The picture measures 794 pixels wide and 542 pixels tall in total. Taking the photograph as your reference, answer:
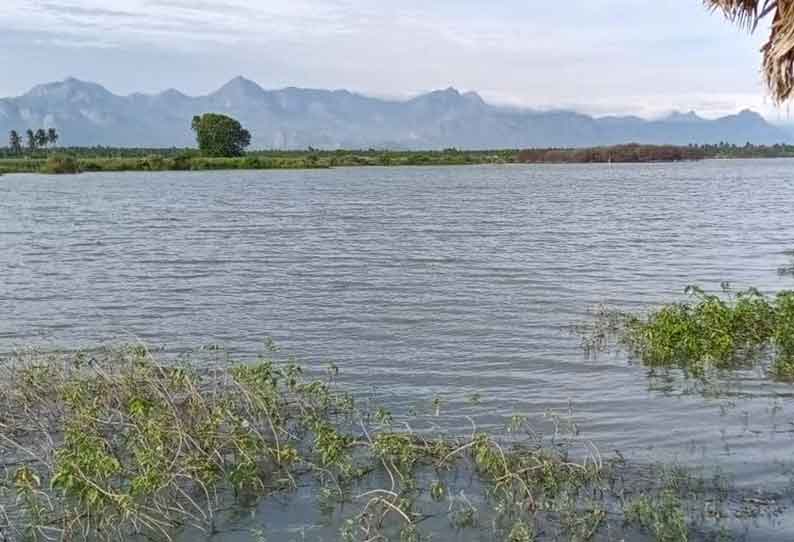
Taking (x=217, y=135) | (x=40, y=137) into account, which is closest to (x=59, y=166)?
(x=217, y=135)

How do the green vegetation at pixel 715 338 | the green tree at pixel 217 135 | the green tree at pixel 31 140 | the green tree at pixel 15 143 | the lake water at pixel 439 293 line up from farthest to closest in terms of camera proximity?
the green tree at pixel 15 143
the green tree at pixel 31 140
the green tree at pixel 217 135
the green vegetation at pixel 715 338
the lake water at pixel 439 293

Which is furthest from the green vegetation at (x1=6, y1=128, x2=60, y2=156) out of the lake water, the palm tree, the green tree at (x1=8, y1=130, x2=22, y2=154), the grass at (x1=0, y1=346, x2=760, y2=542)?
the palm tree

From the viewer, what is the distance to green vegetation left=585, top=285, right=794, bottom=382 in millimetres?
16312

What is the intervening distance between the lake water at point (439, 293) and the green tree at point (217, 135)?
11662 centimetres

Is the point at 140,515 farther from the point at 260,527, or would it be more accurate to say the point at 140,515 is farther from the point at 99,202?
the point at 99,202

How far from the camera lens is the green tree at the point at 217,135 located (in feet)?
568

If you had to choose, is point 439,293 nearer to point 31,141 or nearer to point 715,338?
point 715,338

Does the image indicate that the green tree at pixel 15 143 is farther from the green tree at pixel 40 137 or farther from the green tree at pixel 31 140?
the green tree at pixel 40 137

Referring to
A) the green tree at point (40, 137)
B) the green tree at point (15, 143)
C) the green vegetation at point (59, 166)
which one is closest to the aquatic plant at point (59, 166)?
the green vegetation at point (59, 166)

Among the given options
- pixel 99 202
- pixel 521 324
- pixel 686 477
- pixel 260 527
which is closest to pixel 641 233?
pixel 521 324

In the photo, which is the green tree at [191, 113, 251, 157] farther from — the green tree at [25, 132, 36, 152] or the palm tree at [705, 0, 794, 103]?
the palm tree at [705, 0, 794, 103]

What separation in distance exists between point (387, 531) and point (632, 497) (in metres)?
3.00

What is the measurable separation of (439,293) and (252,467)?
15133 mm

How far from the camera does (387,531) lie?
963 centimetres
